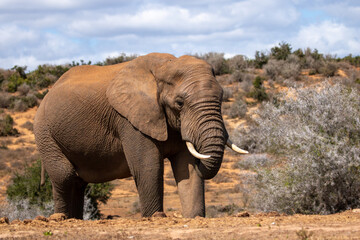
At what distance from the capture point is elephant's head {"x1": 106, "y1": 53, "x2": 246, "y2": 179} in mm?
7371

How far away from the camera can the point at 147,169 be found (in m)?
7.90

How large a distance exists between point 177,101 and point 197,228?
188 cm

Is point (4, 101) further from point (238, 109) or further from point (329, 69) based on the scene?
point (329, 69)

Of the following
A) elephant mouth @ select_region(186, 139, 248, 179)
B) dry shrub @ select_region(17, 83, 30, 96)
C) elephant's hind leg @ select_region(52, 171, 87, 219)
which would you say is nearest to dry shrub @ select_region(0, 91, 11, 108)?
dry shrub @ select_region(17, 83, 30, 96)

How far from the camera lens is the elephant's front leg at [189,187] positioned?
26.2 feet

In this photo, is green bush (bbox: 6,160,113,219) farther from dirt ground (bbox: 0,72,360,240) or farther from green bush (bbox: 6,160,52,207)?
dirt ground (bbox: 0,72,360,240)

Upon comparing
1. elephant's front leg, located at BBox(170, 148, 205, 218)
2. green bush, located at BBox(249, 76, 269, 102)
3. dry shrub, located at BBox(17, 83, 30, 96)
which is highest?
dry shrub, located at BBox(17, 83, 30, 96)

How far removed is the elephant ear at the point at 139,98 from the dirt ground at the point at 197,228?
49.0 inches

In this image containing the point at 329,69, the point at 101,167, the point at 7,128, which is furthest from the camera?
the point at 329,69

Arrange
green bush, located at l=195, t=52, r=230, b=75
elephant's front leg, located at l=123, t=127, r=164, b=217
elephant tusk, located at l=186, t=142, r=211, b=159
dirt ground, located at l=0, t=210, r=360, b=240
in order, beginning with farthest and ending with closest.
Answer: green bush, located at l=195, t=52, r=230, b=75
elephant's front leg, located at l=123, t=127, r=164, b=217
elephant tusk, located at l=186, t=142, r=211, b=159
dirt ground, located at l=0, t=210, r=360, b=240

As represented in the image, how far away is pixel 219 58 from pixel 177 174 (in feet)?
105

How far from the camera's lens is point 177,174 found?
8.20 metres

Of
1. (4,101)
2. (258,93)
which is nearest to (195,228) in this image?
(258,93)

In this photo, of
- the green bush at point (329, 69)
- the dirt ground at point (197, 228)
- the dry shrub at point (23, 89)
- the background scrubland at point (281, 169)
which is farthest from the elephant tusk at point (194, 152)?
the dry shrub at point (23, 89)
